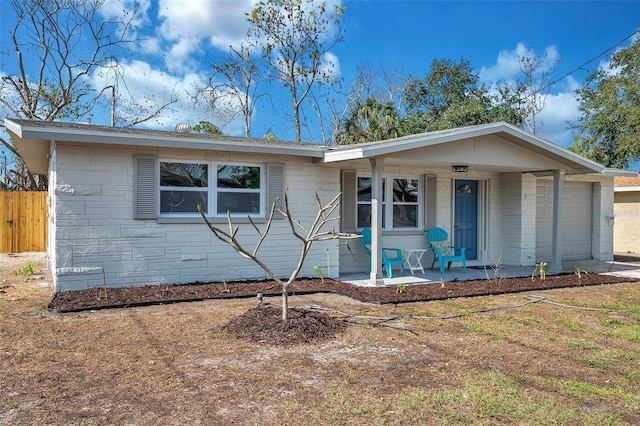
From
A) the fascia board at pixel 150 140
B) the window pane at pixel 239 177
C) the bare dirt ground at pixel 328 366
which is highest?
the fascia board at pixel 150 140

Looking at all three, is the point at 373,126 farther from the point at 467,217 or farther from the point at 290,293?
the point at 290,293

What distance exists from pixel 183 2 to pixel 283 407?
19.2 m

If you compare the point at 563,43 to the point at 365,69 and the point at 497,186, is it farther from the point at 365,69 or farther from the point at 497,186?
the point at 497,186

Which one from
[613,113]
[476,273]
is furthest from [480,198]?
[613,113]

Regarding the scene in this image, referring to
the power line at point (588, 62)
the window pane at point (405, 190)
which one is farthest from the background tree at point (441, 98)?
the window pane at point (405, 190)

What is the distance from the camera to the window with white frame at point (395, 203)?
9984 mm

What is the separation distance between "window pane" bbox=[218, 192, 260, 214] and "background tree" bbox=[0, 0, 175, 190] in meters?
13.8

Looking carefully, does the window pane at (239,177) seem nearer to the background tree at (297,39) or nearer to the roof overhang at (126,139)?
the roof overhang at (126,139)

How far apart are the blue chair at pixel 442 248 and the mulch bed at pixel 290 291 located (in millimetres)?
882

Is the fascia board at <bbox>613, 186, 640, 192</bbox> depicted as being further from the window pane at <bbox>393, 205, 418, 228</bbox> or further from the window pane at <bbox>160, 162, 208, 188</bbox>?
the window pane at <bbox>160, 162, 208, 188</bbox>

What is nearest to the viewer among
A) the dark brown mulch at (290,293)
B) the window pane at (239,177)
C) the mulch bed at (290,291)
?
the dark brown mulch at (290,293)

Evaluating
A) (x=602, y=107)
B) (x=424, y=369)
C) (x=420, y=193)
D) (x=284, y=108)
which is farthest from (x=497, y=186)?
(x=284, y=108)

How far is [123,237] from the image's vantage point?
7.53 metres

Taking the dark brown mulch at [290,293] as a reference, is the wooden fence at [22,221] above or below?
above
